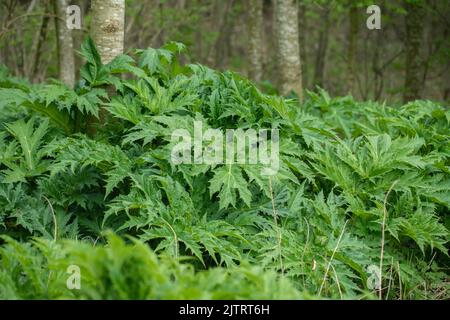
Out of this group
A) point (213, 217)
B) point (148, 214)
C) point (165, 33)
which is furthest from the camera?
point (165, 33)

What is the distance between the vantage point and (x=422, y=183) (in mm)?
4574

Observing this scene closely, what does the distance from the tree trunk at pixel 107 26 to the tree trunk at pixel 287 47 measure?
323 cm

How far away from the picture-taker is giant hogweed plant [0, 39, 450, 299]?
3.92 meters

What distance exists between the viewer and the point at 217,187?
392cm

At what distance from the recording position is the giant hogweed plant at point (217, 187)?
154 inches

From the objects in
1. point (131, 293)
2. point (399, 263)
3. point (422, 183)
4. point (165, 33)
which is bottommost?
point (399, 263)

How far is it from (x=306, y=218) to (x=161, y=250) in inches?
45.0

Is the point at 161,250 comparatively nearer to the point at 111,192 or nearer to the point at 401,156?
the point at 111,192

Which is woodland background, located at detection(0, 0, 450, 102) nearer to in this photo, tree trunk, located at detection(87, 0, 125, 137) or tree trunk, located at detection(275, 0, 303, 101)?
tree trunk, located at detection(275, 0, 303, 101)

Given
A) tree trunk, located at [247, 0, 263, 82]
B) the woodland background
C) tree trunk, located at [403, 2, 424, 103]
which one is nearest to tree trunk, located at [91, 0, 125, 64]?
the woodland background

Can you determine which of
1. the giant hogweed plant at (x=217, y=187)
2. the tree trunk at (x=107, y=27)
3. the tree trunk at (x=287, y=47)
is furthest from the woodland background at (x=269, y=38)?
the giant hogweed plant at (x=217, y=187)

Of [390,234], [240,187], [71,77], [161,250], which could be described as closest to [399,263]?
[390,234]

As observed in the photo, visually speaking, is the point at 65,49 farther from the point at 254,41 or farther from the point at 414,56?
the point at 414,56

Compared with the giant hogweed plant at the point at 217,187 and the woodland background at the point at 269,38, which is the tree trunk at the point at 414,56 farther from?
the giant hogweed plant at the point at 217,187
